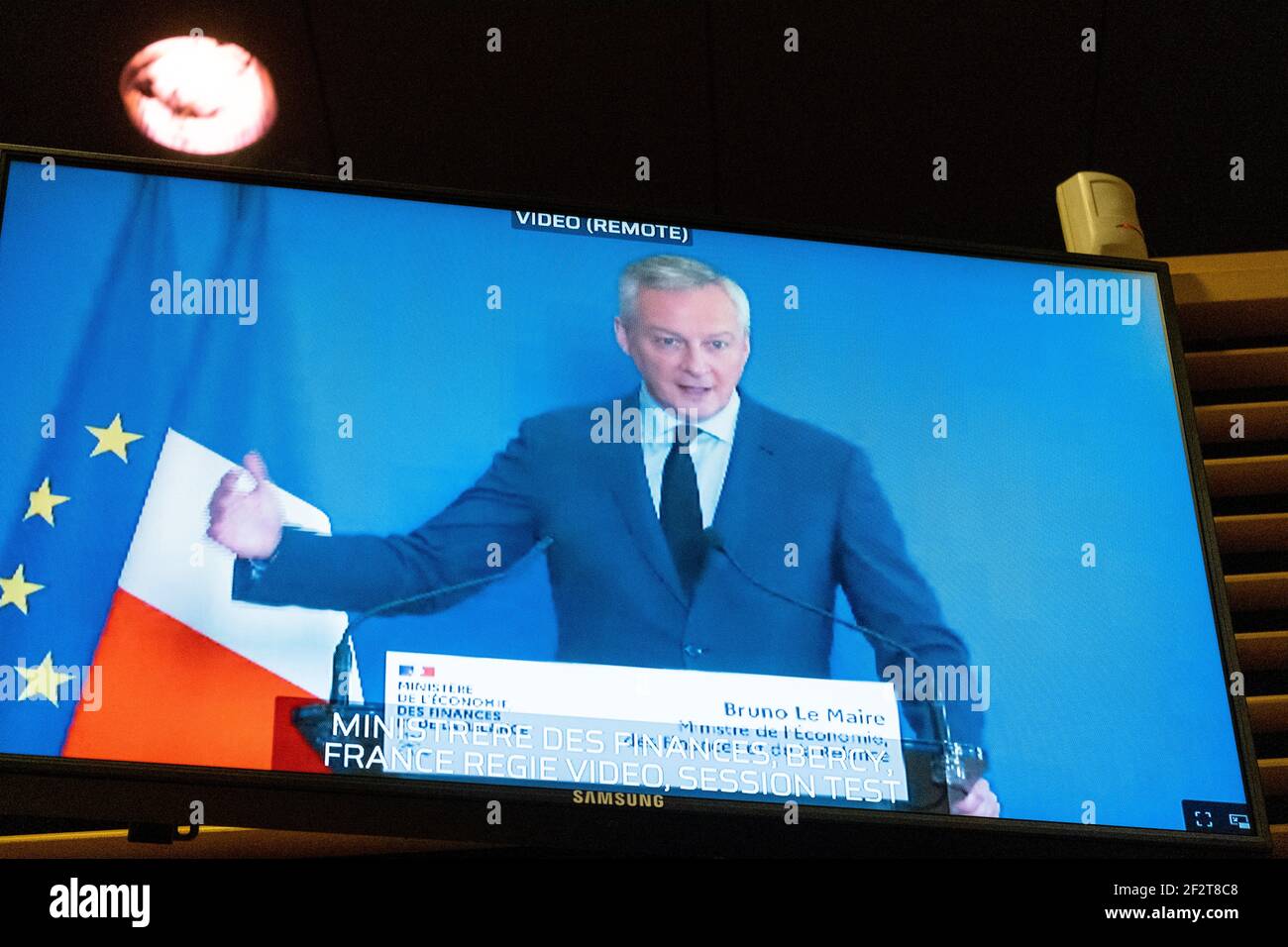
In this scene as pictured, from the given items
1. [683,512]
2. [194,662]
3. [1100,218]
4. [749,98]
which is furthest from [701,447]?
[749,98]

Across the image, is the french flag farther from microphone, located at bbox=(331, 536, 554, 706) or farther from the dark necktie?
the dark necktie

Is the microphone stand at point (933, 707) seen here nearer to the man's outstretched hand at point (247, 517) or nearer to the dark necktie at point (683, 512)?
the dark necktie at point (683, 512)

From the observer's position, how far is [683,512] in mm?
1875

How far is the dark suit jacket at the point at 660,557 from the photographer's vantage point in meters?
1.74

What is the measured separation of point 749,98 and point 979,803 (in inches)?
79.0

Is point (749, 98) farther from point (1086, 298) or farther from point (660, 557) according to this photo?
point (660, 557)

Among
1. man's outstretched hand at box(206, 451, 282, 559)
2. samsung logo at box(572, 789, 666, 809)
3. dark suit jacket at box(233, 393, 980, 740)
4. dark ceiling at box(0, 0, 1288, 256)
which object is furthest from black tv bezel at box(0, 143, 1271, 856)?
dark ceiling at box(0, 0, 1288, 256)

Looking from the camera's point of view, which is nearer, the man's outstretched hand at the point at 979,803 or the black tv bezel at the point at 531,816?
the black tv bezel at the point at 531,816

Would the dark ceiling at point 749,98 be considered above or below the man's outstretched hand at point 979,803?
above

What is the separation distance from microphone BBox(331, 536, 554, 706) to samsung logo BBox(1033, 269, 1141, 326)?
0.78 meters

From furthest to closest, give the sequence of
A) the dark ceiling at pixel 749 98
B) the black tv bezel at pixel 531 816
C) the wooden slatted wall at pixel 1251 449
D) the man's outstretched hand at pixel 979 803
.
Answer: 1. the dark ceiling at pixel 749 98
2. the wooden slatted wall at pixel 1251 449
3. the man's outstretched hand at pixel 979 803
4. the black tv bezel at pixel 531 816

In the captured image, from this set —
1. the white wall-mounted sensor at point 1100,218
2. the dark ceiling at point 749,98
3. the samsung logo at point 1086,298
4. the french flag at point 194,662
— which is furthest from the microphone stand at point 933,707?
the dark ceiling at point 749,98

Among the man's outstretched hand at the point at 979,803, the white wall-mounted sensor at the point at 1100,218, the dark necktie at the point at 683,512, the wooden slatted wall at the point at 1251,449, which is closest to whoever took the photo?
the man's outstretched hand at the point at 979,803

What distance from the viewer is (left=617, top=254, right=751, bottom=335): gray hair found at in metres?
2.03
